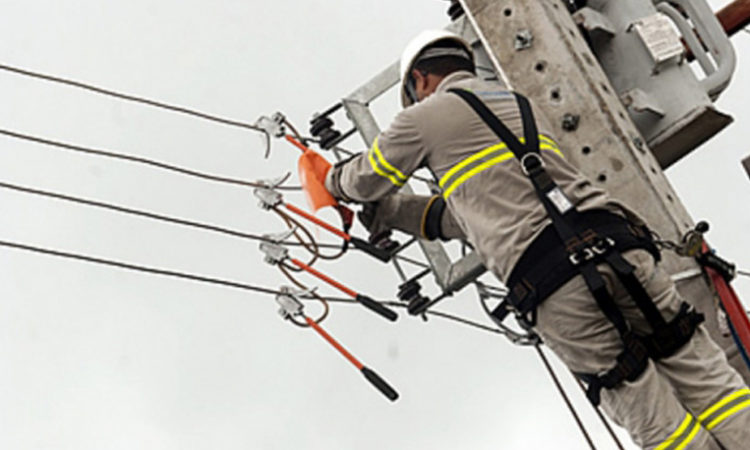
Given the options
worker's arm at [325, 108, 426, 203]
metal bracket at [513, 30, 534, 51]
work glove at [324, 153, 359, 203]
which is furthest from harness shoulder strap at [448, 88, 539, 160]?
work glove at [324, 153, 359, 203]

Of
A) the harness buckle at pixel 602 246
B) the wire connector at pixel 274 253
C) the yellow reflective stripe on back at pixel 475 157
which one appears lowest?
the harness buckle at pixel 602 246

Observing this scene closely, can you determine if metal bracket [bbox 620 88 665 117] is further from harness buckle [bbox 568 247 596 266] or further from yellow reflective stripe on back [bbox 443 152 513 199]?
harness buckle [bbox 568 247 596 266]

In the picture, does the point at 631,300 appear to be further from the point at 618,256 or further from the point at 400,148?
the point at 400,148

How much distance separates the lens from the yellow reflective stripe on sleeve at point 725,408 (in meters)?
4.64

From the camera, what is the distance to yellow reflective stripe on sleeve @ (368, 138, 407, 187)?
5.02m

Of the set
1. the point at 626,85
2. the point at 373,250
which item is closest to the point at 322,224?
the point at 373,250

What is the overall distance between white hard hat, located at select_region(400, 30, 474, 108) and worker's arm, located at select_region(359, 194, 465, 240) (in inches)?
18.4

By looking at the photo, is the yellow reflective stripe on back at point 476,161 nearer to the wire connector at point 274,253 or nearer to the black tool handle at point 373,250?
the black tool handle at point 373,250

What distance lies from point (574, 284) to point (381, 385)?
3.93ft

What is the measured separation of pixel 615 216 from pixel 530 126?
44cm

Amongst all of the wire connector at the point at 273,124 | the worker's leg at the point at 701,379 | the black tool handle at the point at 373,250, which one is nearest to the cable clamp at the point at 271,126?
the wire connector at the point at 273,124

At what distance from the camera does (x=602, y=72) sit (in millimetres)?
5410

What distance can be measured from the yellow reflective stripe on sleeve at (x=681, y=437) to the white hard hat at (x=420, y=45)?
171 cm

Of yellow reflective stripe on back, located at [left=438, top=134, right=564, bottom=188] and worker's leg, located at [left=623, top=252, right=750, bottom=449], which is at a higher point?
yellow reflective stripe on back, located at [left=438, top=134, right=564, bottom=188]
